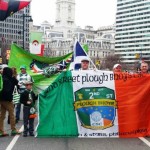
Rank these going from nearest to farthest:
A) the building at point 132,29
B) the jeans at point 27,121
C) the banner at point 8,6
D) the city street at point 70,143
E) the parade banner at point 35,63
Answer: the city street at point 70,143
the jeans at point 27,121
the banner at point 8,6
the parade banner at point 35,63
the building at point 132,29

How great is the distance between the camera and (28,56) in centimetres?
1491

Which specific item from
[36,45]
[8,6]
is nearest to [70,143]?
[8,6]

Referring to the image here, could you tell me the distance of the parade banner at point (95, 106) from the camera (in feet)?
31.5

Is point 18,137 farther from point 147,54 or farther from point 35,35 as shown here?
point 147,54

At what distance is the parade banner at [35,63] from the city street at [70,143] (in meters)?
4.37

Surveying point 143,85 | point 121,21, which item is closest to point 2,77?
point 143,85

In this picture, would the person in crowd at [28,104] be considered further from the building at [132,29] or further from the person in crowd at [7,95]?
the building at [132,29]

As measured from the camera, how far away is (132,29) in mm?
171625

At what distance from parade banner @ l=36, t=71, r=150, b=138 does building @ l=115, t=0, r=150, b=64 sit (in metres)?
150

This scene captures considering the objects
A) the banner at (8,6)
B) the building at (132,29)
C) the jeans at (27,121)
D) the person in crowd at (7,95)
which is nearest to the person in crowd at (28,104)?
the jeans at (27,121)

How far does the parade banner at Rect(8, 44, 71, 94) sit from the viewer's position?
1391 centimetres

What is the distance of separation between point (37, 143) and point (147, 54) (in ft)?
518

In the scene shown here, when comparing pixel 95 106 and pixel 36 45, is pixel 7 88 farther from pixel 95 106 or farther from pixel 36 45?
pixel 36 45

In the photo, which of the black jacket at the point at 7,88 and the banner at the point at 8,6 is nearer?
the black jacket at the point at 7,88
